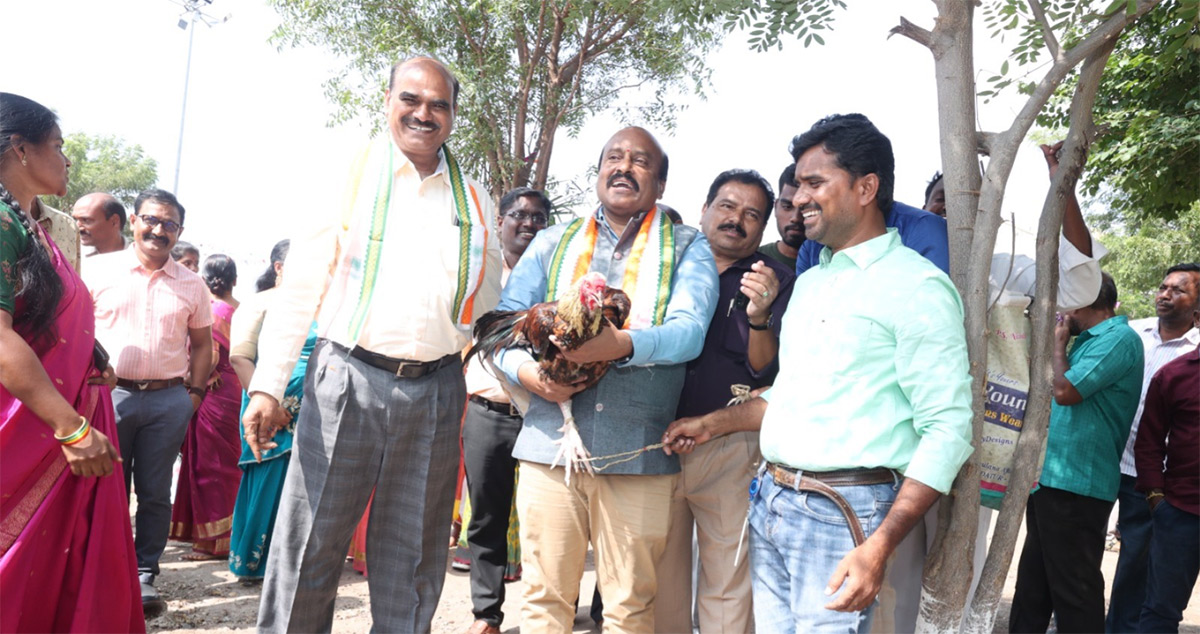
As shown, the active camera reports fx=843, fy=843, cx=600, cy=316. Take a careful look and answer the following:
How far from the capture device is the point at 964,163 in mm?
2771

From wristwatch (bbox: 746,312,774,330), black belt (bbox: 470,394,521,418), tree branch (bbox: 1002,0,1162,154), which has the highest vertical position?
tree branch (bbox: 1002,0,1162,154)

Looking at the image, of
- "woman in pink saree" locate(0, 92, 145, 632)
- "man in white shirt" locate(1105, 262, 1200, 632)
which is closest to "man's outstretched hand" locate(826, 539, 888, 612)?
"woman in pink saree" locate(0, 92, 145, 632)

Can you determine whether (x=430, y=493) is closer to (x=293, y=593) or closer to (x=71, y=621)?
(x=293, y=593)

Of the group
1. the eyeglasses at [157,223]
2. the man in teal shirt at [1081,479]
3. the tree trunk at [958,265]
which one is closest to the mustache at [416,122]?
→ the tree trunk at [958,265]

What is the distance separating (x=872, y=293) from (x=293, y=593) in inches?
88.6

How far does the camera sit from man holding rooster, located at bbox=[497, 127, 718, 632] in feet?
9.87

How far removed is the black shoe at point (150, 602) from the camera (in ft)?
15.4

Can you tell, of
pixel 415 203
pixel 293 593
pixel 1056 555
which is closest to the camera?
pixel 293 593

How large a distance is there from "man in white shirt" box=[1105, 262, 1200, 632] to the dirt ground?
2.23ft

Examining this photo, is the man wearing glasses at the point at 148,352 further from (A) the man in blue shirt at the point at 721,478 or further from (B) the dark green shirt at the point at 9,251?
(A) the man in blue shirt at the point at 721,478

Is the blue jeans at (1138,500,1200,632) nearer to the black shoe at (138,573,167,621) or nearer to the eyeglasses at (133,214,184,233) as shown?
the black shoe at (138,573,167,621)

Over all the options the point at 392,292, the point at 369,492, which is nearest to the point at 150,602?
the point at 369,492

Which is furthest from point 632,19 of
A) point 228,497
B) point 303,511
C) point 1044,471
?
point 303,511

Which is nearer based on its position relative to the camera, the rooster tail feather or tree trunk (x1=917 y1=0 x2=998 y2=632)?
tree trunk (x1=917 y1=0 x2=998 y2=632)
